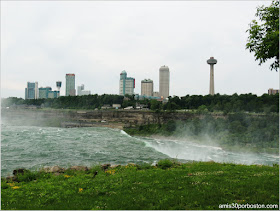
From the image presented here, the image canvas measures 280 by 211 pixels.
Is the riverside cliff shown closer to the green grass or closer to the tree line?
the tree line

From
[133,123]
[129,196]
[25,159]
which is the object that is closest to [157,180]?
[129,196]

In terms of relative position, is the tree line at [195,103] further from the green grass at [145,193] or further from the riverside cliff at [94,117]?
the green grass at [145,193]

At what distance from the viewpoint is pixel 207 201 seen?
30.9ft

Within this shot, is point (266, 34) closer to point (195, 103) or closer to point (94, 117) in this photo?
point (195, 103)

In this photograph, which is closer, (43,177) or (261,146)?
(43,177)

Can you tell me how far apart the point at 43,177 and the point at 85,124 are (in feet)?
298

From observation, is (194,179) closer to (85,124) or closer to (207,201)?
(207,201)

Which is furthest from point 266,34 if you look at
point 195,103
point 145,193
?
point 195,103

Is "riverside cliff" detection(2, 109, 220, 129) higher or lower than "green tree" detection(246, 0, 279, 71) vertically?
lower

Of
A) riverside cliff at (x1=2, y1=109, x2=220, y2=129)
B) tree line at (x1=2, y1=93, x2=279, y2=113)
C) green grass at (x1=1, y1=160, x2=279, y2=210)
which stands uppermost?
tree line at (x1=2, y1=93, x2=279, y2=113)

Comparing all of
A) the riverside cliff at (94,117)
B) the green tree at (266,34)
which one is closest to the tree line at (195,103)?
the riverside cliff at (94,117)

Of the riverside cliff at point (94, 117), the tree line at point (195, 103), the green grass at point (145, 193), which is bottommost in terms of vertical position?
the riverside cliff at point (94, 117)

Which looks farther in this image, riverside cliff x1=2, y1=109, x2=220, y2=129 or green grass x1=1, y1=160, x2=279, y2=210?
riverside cliff x1=2, y1=109, x2=220, y2=129

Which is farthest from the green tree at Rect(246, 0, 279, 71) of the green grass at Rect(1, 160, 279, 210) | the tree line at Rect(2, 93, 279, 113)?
the tree line at Rect(2, 93, 279, 113)
